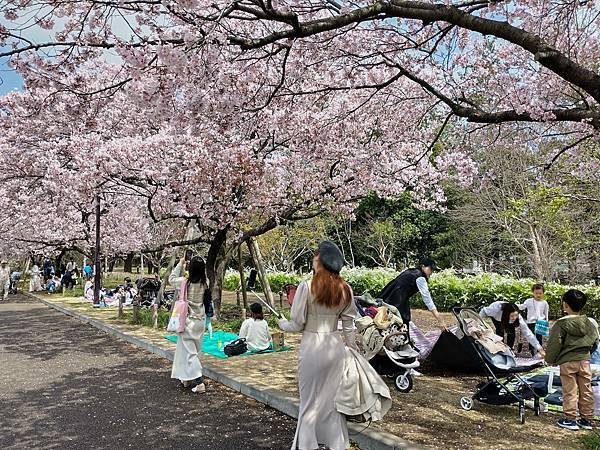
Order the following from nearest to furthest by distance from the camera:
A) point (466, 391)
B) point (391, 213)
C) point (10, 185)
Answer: point (466, 391) < point (10, 185) < point (391, 213)

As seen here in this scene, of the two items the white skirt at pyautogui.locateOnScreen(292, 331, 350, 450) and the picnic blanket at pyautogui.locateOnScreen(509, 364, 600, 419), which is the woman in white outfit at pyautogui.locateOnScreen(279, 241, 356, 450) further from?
the picnic blanket at pyautogui.locateOnScreen(509, 364, 600, 419)

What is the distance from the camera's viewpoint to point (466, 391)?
6504 millimetres

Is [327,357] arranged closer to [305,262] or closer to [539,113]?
[539,113]

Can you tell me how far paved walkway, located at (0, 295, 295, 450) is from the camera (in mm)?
4980

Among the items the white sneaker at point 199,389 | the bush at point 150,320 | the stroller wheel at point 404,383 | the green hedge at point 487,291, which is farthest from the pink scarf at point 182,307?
the green hedge at point 487,291

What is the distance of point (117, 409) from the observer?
601 centimetres

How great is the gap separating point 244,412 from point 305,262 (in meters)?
30.3

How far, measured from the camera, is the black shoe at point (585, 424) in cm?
504

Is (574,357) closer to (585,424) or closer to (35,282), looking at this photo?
(585,424)

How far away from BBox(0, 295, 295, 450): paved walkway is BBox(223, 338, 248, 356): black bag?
1.06 metres

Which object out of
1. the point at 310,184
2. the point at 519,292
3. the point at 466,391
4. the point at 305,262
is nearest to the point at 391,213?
the point at 305,262

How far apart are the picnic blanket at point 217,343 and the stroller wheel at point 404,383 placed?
3447 millimetres

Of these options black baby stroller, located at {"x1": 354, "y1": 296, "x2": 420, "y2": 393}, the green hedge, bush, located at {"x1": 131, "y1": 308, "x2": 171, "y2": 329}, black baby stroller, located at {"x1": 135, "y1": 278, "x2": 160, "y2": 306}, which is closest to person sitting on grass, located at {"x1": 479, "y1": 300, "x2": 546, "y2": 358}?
black baby stroller, located at {"x1": 354, "y1": 296, "x2": 420, "y2": 393}

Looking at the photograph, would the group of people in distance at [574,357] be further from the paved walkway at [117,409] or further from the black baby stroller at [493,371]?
the paved walkway at [117,409]
